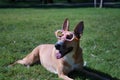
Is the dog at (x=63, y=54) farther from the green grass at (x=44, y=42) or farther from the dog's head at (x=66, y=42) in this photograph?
the green grass at (x=44, y=42)

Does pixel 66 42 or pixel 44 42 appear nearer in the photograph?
pixel 66 42

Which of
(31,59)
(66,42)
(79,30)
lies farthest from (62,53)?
(31,59)

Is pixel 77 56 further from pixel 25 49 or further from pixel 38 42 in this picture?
pixel 38 42

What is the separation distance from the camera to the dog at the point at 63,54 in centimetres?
657

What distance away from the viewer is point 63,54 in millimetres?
6598

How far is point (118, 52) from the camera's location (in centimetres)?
931

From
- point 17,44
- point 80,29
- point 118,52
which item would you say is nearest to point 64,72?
point 80,29

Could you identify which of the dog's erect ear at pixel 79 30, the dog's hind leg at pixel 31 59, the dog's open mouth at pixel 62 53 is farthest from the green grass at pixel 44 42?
the dog's erect ear at pixel 79 30

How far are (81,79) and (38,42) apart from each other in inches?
151

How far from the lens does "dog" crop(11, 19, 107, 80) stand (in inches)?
259

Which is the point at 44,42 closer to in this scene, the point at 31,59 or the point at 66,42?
the point at 31,59

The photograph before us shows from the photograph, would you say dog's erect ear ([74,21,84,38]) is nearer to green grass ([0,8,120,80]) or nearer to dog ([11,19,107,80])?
dog ([11,19,107,80])

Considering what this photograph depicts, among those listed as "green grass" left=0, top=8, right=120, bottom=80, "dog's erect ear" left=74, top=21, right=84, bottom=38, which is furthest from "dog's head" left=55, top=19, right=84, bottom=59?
"green grass" left=0, top=8, right=120, bottom=80

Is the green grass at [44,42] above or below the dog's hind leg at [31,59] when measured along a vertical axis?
below
